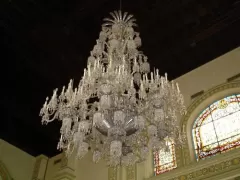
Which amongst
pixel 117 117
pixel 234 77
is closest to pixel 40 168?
pixel 117 117

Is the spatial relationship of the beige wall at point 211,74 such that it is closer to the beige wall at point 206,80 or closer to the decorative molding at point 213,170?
the beige wall at point 206,80

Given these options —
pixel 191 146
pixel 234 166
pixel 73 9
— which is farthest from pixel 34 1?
pixel 234 166

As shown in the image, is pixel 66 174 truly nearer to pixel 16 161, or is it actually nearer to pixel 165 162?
pixel 16 161

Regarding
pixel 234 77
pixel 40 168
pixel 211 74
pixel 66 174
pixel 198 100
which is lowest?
pixel 66 174

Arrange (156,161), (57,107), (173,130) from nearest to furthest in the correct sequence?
1. (173,130)
2. (57,107)
3. (156,161)

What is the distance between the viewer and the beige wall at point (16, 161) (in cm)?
906

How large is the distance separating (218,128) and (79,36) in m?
3.79

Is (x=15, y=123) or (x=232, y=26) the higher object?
(x=232, y=26)

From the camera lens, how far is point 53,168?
9.55 m

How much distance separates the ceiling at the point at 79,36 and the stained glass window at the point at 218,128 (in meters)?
1.47

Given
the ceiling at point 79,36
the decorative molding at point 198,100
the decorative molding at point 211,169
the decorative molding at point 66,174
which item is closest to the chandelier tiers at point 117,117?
the decorative molding at point 211,169

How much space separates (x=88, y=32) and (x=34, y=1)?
1.41 meters

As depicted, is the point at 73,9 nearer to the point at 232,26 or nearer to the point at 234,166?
the point at 232,26

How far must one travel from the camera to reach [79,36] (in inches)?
297
